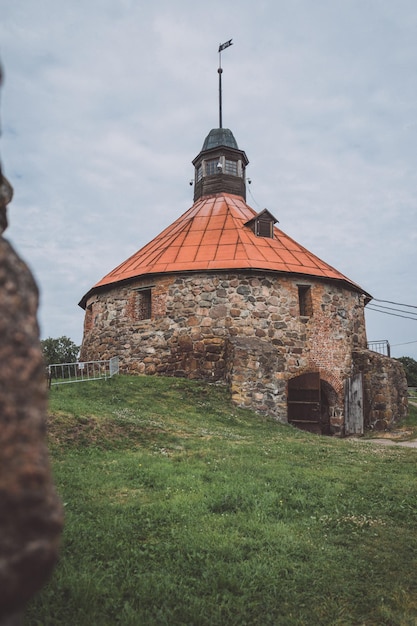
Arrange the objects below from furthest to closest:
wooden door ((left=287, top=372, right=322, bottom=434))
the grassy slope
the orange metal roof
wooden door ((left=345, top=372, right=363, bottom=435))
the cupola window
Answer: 1. the cupola window
2. the orange metal roof
3. wooden door ((left=345, top=372, right=363, bottom=435))
4. wooden door ((left=287, top=372, right=322, bottom=434))
5. the grassy slope

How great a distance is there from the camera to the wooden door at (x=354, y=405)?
52.4 feet

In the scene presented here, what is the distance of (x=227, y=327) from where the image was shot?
1541 cm

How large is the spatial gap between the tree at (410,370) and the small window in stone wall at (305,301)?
824 inches

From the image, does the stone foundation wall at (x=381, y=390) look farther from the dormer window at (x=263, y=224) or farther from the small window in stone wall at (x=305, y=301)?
the dormer window at (x=263, y=224)

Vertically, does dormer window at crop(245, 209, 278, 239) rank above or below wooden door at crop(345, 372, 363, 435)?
above

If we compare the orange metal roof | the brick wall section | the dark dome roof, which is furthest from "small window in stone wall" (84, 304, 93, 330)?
the dark dome roof

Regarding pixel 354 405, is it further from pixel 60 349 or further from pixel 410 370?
pixel 410 370

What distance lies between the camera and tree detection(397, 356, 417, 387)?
34344 mm

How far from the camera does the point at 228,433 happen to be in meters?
10.3

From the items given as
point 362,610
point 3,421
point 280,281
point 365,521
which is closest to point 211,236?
point 280,281

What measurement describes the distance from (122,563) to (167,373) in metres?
11.9

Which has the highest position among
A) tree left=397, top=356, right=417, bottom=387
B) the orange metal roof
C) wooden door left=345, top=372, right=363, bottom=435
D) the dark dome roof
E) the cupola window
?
the dark dome roof

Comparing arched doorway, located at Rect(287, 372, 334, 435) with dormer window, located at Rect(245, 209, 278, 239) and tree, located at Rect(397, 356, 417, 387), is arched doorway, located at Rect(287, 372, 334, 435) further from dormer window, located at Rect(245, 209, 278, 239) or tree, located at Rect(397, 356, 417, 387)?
tree, located at Rect(397, 356, 417, 387)

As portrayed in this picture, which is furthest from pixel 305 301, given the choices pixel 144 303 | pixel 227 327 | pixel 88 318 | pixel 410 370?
pixel 410 370
